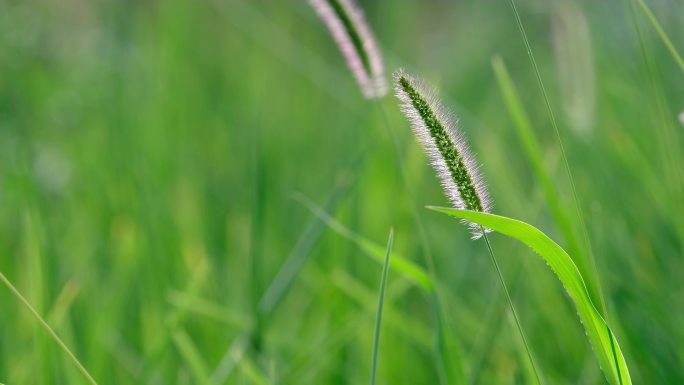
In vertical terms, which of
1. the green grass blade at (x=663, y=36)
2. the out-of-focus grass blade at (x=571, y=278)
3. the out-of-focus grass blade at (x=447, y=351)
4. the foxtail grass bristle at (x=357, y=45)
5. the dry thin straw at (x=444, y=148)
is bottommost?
the out-of-focus grass blade at (x=447, y=351)

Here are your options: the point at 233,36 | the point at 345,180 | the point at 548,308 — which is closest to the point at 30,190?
the point at 345,180

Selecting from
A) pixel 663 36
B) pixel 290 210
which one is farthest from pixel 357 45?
pixel 290 210

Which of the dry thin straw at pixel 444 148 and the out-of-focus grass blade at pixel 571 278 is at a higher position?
the dry thin straw at pixel 444 148

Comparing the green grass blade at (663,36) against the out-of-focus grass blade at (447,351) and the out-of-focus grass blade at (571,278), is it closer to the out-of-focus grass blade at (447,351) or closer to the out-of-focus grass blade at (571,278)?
the out-of-focus grass blade at (571,278)

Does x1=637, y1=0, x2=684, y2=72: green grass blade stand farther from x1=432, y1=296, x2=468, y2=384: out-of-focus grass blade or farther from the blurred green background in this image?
x1=432, y1=296, x2=468, y2=384: out-of-focus grass blade

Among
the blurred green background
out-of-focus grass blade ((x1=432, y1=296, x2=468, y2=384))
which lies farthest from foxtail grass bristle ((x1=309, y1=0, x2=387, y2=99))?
out-of-focus grass blade ((x1=432, y1=296, x2=468, y2=384))

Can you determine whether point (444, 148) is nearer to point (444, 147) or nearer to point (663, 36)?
point (444, 147)

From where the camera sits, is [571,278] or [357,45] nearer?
[571,278]

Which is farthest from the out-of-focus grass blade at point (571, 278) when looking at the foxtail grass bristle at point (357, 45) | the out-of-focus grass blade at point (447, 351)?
the foxtail grass bristle at point (357, 45)
